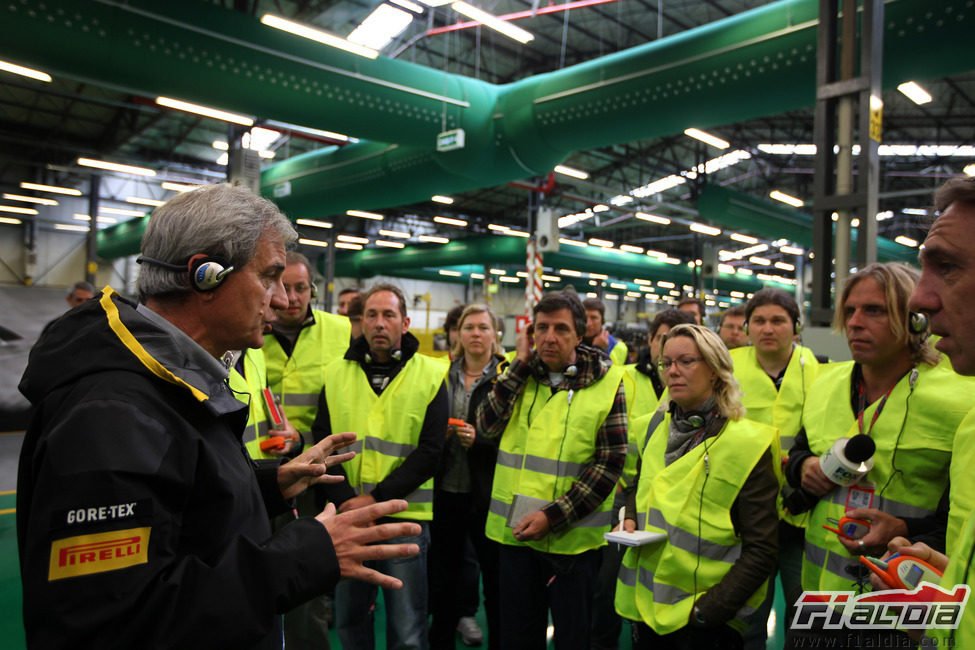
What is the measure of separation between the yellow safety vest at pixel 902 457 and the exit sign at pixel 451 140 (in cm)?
512

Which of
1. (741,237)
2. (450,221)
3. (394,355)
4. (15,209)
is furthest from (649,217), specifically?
(15,209)

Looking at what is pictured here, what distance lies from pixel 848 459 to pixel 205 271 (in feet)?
6.19

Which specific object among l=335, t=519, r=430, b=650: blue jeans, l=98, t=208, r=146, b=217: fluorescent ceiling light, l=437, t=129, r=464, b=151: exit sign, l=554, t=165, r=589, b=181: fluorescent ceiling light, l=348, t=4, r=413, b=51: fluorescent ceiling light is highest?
l=348, t=4, r=413, b=51: fluorescent ceiling light

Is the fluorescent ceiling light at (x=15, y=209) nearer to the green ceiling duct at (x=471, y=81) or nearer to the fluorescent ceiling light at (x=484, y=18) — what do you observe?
the green ceiling duct at (x=471, y=81)

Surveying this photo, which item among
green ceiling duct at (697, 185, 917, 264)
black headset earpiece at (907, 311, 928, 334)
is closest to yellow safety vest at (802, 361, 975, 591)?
black headset earpiece at (907, 311, 928, 334)

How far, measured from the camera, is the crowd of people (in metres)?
0.94

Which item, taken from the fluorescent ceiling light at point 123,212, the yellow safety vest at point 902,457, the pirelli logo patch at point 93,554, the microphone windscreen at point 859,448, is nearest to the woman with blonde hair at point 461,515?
the yellow safety vest at point 902,457

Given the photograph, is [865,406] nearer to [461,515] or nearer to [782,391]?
[782,391]

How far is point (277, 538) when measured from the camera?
1.08m

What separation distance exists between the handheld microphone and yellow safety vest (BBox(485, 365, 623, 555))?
2.85 ft

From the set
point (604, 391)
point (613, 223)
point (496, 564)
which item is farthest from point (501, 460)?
point (613, 223)

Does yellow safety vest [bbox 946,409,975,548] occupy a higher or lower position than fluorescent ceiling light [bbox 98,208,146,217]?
lower

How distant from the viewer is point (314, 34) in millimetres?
5352

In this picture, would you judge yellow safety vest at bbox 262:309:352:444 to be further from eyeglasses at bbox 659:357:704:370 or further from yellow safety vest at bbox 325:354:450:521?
eyeglasses at bbox 659:357:704:370
